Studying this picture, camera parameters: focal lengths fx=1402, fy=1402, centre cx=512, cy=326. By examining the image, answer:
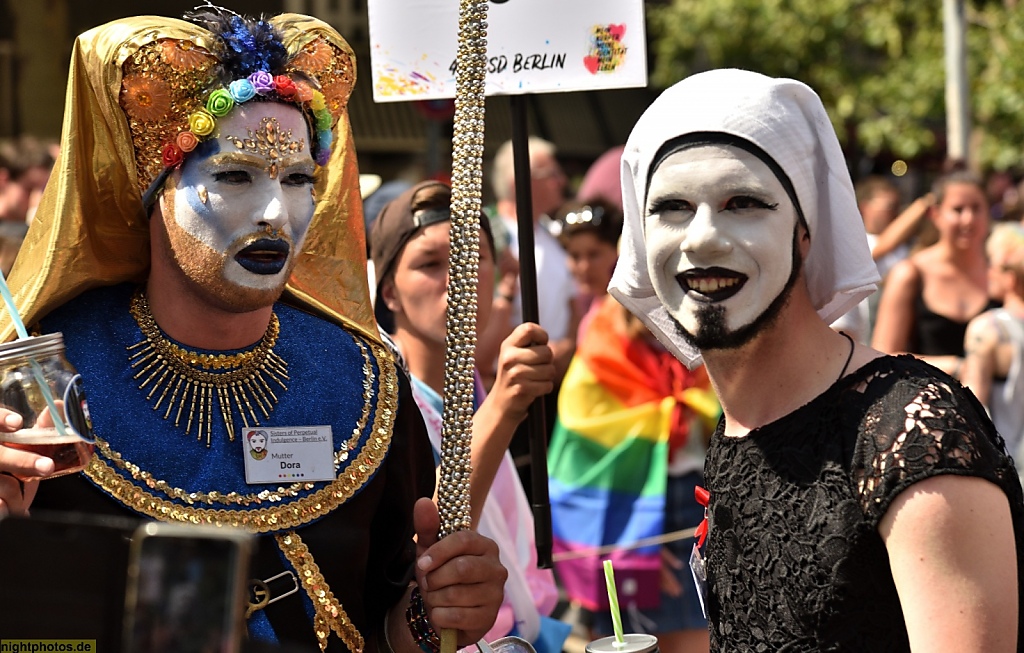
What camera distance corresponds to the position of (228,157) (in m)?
2.60

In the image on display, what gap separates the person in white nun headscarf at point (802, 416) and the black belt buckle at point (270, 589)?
2.50 feet

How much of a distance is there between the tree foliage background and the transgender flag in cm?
956

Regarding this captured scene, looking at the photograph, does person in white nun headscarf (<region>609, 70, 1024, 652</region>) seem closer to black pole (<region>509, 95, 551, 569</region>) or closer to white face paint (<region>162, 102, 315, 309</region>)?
white face paint (<region>162, 102, 315, 309</region>)

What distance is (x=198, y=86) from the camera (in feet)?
8.74

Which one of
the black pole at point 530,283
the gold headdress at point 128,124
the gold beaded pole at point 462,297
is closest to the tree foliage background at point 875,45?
the black pole at point 530,283

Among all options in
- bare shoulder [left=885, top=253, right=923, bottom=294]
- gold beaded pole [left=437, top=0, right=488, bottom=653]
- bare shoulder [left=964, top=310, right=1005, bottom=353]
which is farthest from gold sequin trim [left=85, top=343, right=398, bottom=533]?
bare shoulder [left=885, top=253, right=923, bottom=294]

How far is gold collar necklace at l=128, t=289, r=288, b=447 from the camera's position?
2666 mm

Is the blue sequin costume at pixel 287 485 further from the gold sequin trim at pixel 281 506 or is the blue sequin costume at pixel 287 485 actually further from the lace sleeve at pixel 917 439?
the lace sleeve at pixel 917 439

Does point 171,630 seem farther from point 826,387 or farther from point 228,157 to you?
point 228,157

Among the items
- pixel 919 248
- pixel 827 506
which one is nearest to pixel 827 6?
pixel 919 248

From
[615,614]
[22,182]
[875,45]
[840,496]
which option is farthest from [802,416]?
[875,45]

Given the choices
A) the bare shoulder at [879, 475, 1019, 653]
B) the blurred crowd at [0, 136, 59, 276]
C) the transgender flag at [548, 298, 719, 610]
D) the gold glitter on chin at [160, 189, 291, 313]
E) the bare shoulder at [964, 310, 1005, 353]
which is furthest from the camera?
the blurred crowd at [0, 136, 59, 276]

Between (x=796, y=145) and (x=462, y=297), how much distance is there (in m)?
0.65

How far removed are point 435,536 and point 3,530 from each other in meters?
1.44
